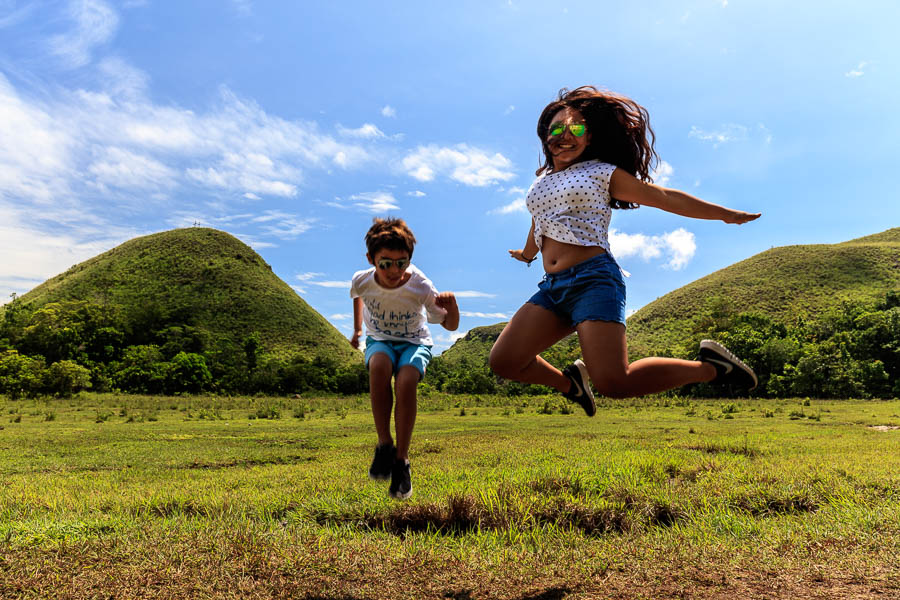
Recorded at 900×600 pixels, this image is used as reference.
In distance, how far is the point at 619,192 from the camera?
4.04m

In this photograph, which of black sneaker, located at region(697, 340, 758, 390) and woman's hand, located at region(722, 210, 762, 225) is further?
black sneaker, located at region(697, 340, 758, 390)

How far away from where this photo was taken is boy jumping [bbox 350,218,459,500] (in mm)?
4391

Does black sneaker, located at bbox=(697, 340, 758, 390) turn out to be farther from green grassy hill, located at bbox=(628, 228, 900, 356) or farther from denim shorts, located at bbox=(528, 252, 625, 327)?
green grassy hill, located at bbox=(628, 228, 900, 356)

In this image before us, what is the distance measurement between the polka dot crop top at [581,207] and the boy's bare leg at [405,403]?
152 centimetres

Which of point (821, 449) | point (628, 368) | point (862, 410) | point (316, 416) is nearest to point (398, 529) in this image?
point (628, 368)

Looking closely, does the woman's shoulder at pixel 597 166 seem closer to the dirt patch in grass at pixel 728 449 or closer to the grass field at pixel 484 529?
the grass field at pixel 484 529

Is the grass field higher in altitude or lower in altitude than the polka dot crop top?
lower

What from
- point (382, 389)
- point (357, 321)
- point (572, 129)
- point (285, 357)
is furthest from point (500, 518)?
point (285, 357)

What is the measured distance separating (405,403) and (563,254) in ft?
5.52

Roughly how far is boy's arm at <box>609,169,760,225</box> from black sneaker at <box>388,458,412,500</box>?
2.61m

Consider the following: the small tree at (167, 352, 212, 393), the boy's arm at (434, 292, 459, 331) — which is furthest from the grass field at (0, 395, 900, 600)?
the small tree at (167, 352, 212, 393)

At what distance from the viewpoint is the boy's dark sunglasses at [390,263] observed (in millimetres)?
4371

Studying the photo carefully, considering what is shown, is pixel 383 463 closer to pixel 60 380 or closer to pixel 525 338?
pixel 525 338

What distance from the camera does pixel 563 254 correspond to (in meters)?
4.09
